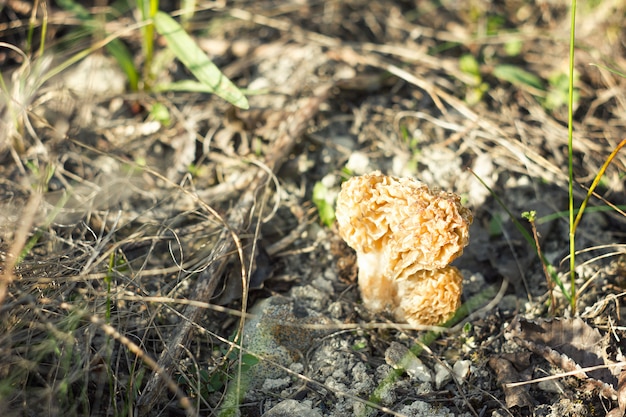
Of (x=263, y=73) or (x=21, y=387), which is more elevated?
(x=263, y=73)

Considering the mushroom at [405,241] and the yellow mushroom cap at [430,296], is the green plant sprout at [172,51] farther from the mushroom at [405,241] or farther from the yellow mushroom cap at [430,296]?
the yellow mushroom cap at [430,296]

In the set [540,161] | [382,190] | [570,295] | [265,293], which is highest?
[382,190]

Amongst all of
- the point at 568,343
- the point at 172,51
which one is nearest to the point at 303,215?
the point at 172,51

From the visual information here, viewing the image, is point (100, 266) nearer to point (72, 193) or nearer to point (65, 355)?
point (65, 355)

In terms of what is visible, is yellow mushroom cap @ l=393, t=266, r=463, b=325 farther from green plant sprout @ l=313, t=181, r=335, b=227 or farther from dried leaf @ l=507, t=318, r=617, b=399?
green plant sprout @ l=313, t=181, r=335, b=227

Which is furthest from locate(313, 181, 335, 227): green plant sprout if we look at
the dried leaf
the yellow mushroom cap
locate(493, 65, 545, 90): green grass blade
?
locate(493, 65, 545, 90): green grass blade

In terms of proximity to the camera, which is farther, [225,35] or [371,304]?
[225,35]

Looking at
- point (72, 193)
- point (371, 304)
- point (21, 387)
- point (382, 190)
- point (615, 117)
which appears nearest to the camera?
point (21, 387)

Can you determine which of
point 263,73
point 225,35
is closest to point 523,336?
point 263,73
